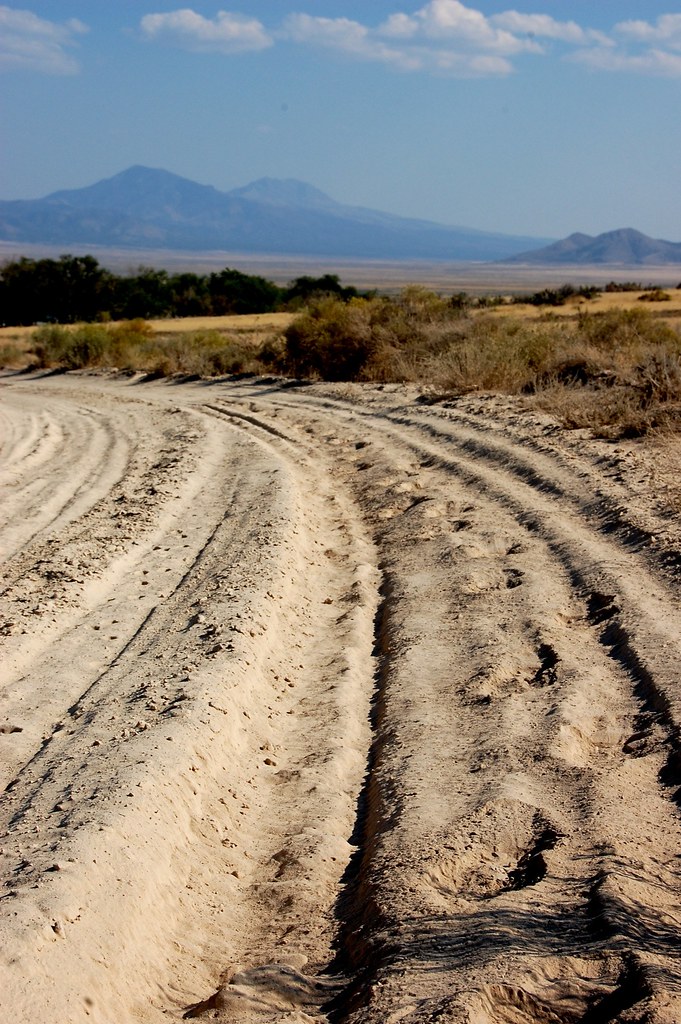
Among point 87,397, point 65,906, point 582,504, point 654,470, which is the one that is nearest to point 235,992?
point 65,906

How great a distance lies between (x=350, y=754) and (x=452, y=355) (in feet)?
47.0

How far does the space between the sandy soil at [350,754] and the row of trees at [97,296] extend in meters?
57.0

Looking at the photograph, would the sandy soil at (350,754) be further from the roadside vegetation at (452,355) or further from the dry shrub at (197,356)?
the dry shrub at (197,356)

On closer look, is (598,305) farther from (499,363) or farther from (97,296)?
(97,296)

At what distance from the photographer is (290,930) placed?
459 centimetres

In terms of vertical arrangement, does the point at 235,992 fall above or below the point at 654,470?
below

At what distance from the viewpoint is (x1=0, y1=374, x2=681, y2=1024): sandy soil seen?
158 inches

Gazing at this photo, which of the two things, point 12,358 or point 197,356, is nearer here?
point 197,356

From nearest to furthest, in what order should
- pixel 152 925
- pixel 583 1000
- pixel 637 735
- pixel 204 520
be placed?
pixel 583 1000
pixel 152 925
pixel 637 735
pixel 204 520

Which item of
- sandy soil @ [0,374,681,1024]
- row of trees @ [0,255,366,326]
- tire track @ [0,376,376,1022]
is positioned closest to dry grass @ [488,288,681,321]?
row of trees @ [0,255,366,326]

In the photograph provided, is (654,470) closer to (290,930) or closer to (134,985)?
(290,930)

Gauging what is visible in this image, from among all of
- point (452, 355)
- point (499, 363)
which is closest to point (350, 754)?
point (499, 363)

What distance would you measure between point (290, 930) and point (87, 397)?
2279cm

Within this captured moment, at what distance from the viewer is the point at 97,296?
228ft
